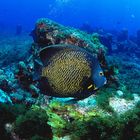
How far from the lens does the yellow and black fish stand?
2.98 metres

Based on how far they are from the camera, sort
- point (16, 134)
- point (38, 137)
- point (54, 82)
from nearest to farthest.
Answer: point (54, 82), point (38, 137), point (16, 134)

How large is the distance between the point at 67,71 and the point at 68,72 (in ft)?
0.05

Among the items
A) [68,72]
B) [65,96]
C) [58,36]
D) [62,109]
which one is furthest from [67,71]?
[58,36]

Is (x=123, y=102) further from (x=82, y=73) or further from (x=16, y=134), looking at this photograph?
(x=82, y=73)

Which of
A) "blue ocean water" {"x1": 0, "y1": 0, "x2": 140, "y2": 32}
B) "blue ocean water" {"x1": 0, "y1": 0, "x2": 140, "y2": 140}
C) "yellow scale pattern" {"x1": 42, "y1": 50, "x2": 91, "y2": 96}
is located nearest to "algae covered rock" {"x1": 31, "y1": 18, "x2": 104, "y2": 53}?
"blue ocean water" {"x1": 0, "y1": 0, "x2": 140, "y2": 140}

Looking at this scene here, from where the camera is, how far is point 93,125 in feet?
16.1

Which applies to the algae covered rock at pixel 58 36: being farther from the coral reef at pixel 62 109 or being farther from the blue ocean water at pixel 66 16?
the blue ocean water at pixel 66 16

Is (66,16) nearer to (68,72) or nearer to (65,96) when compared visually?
(68,72)

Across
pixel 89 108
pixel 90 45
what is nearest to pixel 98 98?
pixel 89 108

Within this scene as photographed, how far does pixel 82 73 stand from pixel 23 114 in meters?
3.71

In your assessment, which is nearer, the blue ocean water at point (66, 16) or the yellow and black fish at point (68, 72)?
the yellow and black fish at point (68, 72)

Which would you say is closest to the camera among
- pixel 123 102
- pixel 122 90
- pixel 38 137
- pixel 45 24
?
pixel 38 137

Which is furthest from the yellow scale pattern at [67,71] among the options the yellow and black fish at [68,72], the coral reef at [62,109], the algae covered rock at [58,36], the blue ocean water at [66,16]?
the blue ocean water at [66,16]

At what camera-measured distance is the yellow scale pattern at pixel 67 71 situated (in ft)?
9.83
